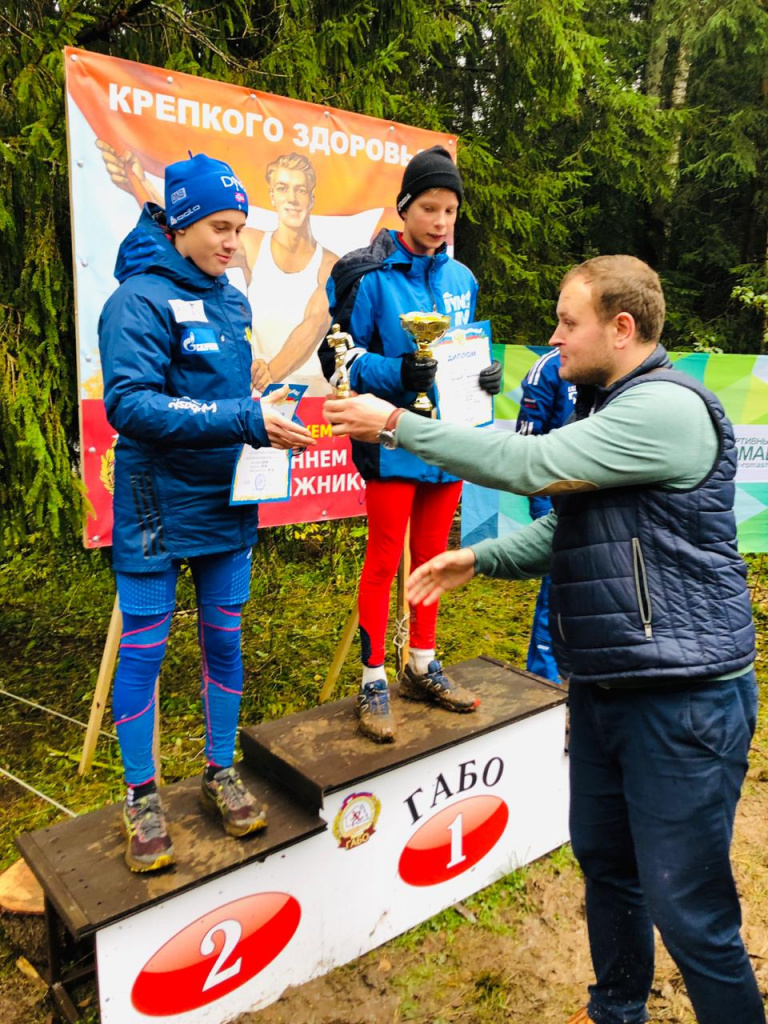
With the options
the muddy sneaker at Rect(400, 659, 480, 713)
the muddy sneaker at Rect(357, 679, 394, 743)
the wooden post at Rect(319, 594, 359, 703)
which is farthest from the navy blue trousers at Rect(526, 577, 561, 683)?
the muddy sneaker at Rect(357, 679, 394, 743)

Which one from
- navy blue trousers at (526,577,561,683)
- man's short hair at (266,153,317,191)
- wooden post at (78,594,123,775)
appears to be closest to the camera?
wooden post at (78,594,123,775)

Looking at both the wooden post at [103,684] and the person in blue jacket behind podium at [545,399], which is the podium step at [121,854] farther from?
the person in blue jacket behind podium at [545,399]

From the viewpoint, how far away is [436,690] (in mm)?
2900

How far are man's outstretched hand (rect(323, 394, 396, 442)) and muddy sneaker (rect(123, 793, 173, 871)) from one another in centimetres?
118

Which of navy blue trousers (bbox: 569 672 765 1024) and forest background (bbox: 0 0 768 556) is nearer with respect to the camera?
navy blue trousers (bbox: 569 672 765 1024)

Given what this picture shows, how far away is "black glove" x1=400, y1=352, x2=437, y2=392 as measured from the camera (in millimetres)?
2332

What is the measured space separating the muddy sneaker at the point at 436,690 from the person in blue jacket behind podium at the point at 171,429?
885 millimetres

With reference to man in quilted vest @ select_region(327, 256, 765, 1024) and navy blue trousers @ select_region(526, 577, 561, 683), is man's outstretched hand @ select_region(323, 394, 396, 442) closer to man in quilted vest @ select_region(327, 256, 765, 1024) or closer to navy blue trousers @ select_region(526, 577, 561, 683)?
man in quilted vest @ select_region(327, 256, 765, 1024)

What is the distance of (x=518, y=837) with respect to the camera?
9.57ft

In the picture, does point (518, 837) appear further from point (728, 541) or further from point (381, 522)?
point (728, 541)

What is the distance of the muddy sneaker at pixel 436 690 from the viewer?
2.85 meters

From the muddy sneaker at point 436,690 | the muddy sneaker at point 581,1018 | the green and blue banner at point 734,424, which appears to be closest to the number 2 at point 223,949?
the muddy sneaker at point 581,1018

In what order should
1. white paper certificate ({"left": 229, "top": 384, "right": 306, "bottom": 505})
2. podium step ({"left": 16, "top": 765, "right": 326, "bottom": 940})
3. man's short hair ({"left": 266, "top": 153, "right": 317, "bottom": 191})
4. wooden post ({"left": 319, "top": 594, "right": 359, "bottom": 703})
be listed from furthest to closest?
wooden post ({"left": 319, "top": 594, "right": 359, "bottom": 703}) → man's short hair ({"left": 266, "top": 153, "right": 317, "bottom": 191}) → white paper certificate ({"left": 229, "top": 384, "right": 306, "bottom": 505}) → podium step ({"left": 16, "top": 765, "right": 326, "bottom": 940})

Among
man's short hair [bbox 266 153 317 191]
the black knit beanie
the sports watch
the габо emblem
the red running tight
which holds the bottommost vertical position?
the габо emblem
